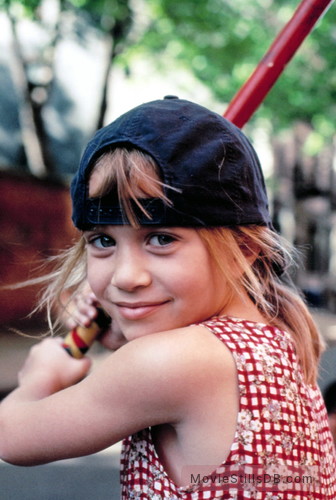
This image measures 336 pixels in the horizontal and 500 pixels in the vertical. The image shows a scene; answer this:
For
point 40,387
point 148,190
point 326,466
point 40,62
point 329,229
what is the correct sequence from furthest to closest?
point 329,229 → point 40,62 → point 40,387 → point 326,466 → point 148,190

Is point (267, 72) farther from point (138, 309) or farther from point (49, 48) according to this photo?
point (49, 48)

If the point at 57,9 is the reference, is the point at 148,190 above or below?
above

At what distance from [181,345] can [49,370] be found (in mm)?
470

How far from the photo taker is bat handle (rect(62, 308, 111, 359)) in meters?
1.62

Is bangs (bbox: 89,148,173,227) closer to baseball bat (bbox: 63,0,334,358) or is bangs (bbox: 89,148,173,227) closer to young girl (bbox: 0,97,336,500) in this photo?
young girl (bbox: 0,97,336,500)

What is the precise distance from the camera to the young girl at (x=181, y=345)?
1.14 meters

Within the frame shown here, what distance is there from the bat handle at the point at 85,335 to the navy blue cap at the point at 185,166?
15.4 inches

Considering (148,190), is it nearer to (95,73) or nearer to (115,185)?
(115,185)

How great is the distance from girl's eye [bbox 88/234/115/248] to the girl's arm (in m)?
0.21

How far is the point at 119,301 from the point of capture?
126 centimetres

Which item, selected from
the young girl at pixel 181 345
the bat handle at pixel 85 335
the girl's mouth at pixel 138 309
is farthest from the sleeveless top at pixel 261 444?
the bat handle at pixel 85 335

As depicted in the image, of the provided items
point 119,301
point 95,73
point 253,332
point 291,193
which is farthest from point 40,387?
point 291,193

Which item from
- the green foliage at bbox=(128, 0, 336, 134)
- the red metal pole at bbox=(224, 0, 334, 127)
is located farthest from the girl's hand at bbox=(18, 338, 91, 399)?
the green foliage at bbox=(128, 0, 336, 134)

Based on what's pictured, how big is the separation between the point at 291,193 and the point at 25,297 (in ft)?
58.3
